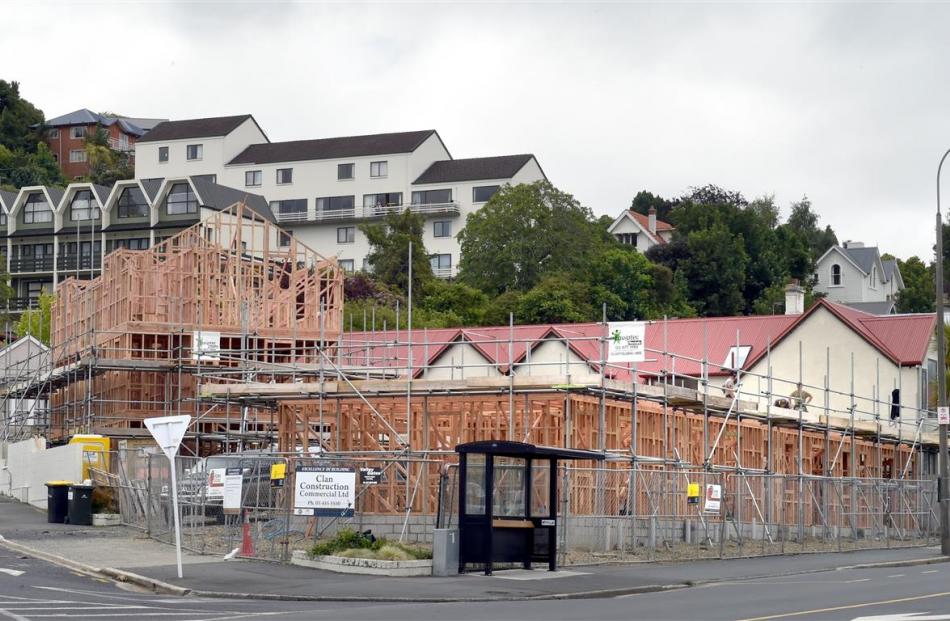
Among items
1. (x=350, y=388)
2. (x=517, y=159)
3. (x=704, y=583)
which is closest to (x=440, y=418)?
(x=350, y=388)

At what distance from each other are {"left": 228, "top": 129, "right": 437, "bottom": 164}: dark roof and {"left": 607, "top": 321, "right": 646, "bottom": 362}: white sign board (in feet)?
244

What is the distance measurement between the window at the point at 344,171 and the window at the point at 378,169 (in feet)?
5.04

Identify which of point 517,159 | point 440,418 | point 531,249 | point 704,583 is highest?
point 517,159

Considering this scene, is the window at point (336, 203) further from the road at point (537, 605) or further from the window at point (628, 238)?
the road at point (537, 605)

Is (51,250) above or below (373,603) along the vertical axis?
above

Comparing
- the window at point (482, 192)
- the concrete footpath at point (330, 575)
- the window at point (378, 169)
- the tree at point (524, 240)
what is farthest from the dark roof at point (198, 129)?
the concrete footpath at point (330, 575)

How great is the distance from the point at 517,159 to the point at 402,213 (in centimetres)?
1163

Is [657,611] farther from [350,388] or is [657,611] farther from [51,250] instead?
[51,250]

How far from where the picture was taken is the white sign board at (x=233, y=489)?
3119cm

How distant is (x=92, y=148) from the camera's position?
13850cm

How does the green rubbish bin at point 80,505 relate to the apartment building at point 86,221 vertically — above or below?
below

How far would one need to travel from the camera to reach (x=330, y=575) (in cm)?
2781

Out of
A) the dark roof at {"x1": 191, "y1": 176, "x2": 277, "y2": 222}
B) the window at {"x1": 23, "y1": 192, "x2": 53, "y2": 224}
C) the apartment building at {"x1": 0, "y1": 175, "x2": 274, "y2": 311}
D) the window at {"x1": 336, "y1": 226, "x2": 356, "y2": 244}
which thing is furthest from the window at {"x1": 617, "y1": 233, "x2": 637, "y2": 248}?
the window at {"x1": 23, "y1": 192, "x2": 53, "y2": 224}

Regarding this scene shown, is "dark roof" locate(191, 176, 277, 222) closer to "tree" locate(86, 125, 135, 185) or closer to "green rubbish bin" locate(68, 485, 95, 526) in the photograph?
"tree" locate(86, 125, 135, 185)
